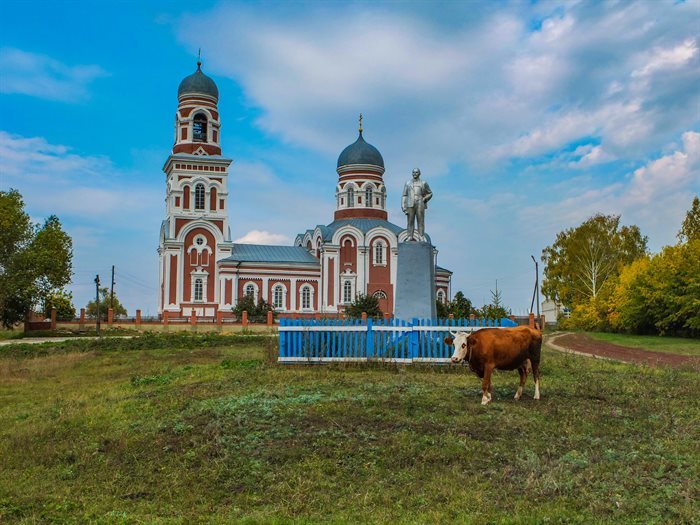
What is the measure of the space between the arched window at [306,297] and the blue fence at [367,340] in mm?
37277

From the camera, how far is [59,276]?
1687 inches

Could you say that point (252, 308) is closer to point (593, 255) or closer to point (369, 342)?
point (593, 255)

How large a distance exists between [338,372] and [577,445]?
5696 millimetres

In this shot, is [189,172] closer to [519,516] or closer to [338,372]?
[338,372]

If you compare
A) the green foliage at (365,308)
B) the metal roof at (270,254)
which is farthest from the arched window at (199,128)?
the green foliage at (365,308)

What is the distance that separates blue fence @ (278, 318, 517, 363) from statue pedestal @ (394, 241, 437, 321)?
1.45 metres

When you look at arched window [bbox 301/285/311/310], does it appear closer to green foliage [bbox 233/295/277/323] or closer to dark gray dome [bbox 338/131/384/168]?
green foliage [bbox 233/295/277/323]

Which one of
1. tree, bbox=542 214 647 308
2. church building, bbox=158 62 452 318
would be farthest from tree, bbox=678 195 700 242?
church building, bbox=158 62 452 318

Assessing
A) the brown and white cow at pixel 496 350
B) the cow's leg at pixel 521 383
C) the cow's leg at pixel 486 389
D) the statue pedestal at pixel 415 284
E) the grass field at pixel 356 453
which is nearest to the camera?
the grass field at pixel 356 453

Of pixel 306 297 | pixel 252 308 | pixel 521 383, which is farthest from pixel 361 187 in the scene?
pixel 521 383

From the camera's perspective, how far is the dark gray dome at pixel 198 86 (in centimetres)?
4912

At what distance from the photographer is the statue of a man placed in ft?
51.3

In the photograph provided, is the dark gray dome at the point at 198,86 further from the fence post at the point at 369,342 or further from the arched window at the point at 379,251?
the fence post at the point at 369,342

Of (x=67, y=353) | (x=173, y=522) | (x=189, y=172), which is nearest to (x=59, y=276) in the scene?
(x=189, y=172)
